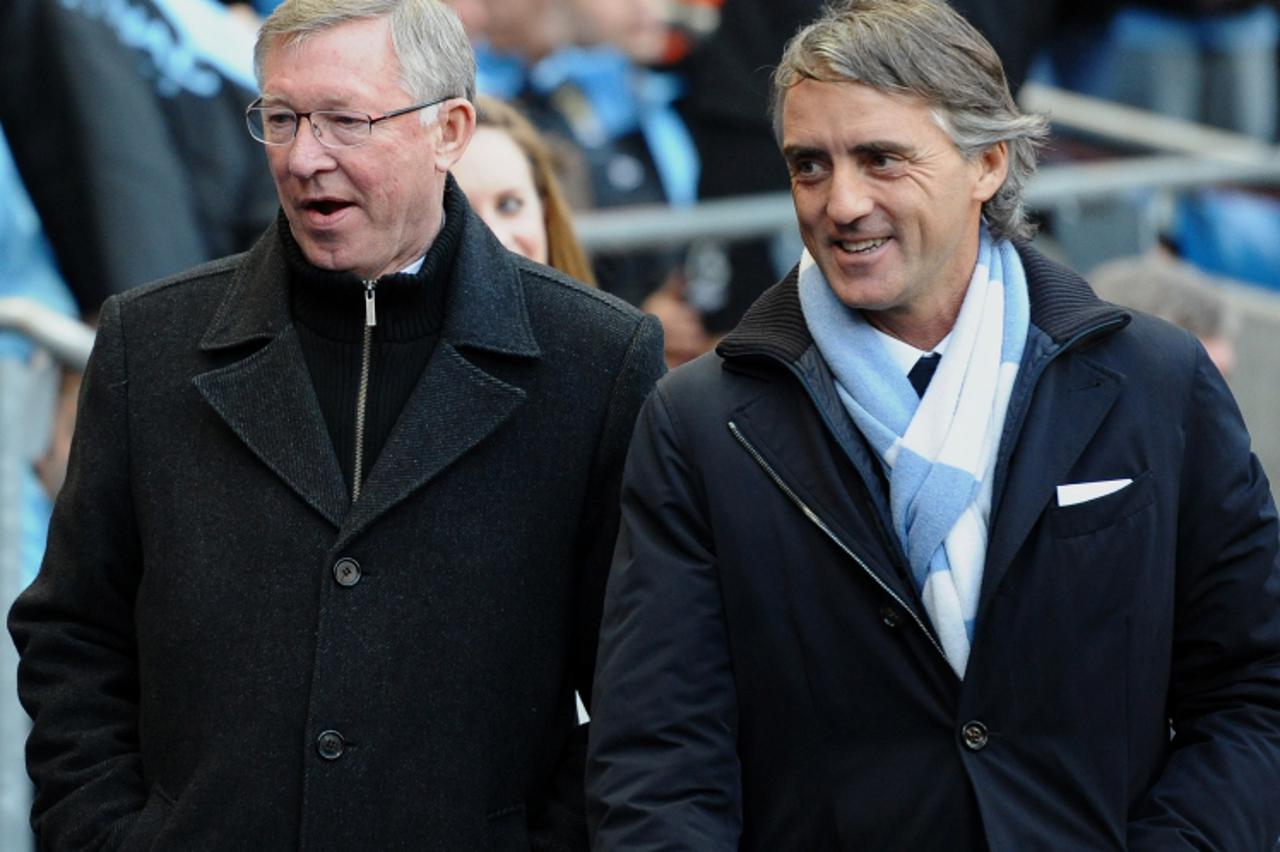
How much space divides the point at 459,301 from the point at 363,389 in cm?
20

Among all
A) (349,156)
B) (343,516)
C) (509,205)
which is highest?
(349,156)

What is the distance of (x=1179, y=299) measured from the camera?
242 inches

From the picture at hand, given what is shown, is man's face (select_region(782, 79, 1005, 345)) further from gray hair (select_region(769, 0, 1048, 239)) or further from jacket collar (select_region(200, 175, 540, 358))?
jacket collar (select_region(200, 175, 540, 358))

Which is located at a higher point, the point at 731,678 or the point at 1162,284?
the point at 1162,284

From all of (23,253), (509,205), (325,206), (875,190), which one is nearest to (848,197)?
(875,190)

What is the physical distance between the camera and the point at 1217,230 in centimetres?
920

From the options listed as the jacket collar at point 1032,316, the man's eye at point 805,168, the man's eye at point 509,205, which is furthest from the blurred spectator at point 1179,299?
the man's eye at point 805,168

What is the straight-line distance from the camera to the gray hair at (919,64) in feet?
10.9

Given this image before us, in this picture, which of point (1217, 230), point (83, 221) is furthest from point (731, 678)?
point (1217, 230)

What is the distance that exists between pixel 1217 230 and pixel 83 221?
16.2 feet

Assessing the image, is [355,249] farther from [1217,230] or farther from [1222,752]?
[1217,230]

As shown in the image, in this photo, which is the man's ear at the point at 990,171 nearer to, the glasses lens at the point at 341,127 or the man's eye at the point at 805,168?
the man's eye at the point at 805,168

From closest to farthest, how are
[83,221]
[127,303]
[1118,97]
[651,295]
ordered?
[127,303] → [83,221] → [651,295] → [1118,97]

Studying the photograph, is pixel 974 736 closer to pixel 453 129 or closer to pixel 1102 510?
pixel 1102 510
